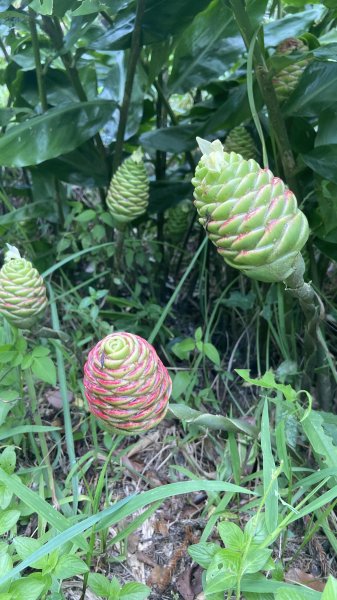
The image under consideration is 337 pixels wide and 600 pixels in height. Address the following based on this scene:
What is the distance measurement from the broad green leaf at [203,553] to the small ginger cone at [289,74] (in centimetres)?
108

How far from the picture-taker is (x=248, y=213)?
0.76 metres

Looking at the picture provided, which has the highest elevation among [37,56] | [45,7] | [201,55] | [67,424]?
[45,7]

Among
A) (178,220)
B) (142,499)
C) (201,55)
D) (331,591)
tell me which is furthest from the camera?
(178,220)

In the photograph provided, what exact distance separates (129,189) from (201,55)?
64cm

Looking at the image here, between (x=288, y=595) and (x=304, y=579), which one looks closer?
(x=288, y=595)

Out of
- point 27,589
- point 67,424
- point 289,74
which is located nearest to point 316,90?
point 289,74

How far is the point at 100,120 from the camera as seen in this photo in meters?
1.59

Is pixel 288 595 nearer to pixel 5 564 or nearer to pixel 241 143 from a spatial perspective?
pixel 5 564

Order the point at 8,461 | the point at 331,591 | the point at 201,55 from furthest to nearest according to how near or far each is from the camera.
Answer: the point at 201,55
the point at 8,461
the point at 331,591

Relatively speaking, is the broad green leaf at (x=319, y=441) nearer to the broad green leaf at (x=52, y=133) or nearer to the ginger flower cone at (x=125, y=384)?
the ginger flower cone at (x=125, y=384)

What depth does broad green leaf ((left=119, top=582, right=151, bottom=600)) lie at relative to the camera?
80cm

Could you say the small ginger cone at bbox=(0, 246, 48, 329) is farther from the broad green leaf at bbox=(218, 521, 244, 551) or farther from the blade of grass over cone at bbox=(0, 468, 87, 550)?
the broad green leaf at bbox=(218, 521, 244, 551)

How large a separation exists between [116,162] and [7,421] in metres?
0.86

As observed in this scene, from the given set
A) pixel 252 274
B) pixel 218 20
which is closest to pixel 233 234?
pixel 252 274
